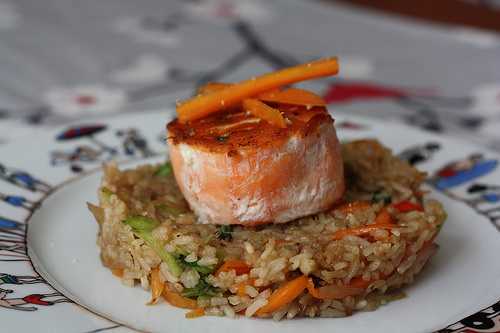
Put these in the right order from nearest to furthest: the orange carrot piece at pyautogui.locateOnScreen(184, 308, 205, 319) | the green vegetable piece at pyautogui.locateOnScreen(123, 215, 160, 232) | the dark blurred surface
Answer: the orange carrot piece at pyautogui.locateOnScreen(184, 308, 205, 319) → the green vegetable piece at pyautogui.locateOnScreen(123, 215, 160, 232) → the dark blurred surface

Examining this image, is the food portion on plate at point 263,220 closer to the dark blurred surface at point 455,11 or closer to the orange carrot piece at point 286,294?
the orange carrot piece at point 286,294

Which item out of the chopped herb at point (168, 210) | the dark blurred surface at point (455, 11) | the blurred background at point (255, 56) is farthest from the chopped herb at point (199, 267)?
the dark blurred surface at point (455, 11)

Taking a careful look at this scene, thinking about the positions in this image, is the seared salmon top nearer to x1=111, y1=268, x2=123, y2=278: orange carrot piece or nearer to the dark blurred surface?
x1=111, y1=268, x2=123, y2=278: orange carrot piece

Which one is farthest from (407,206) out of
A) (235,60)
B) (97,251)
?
(235,60)

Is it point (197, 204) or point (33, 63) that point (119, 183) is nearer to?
point (197, 204)

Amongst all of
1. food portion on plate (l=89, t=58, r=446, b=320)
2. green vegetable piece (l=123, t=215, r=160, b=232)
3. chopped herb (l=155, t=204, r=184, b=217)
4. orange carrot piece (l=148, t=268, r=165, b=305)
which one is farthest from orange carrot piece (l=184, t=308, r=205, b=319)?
chopped herb (l=155, t=204, r=184, b=217)

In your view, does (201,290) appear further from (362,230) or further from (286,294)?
(362,230)
